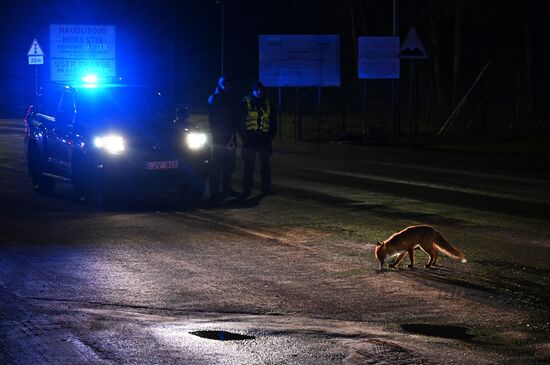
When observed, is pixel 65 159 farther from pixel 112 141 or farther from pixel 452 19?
pixel 452 19

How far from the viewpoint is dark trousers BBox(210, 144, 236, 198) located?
16.7 m

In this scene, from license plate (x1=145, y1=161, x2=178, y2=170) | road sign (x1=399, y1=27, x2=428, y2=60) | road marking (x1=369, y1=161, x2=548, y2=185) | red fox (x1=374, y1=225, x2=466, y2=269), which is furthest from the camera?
road sign (x1=399, y1=27, x2=428, y2=60)

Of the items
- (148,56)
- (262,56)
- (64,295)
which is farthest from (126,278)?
(148,56)

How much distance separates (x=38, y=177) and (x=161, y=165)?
9.56ft

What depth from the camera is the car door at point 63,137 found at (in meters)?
16.3

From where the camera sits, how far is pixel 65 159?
53.9 ft

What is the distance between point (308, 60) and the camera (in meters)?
34.6

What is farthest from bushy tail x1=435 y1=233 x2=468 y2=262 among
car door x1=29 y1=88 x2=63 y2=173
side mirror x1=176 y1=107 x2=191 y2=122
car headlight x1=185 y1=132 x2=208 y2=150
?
car door x1=29 y1=88 x2=63 y2=173

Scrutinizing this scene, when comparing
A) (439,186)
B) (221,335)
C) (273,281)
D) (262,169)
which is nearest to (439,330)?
(221,335)

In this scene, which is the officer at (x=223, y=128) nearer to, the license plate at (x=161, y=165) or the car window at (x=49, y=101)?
the license plate at (x=161, y=165)

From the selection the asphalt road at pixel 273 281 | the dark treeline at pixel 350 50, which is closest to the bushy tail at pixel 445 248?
the asphalt road at pixel 273 281

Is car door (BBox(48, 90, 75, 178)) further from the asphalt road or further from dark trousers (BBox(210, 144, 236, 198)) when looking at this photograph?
dark trousers (BBox(210, 144, 236, 198))

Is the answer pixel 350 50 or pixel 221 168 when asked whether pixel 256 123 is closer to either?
pixel 221 168

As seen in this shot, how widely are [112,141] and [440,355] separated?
31.7ft
